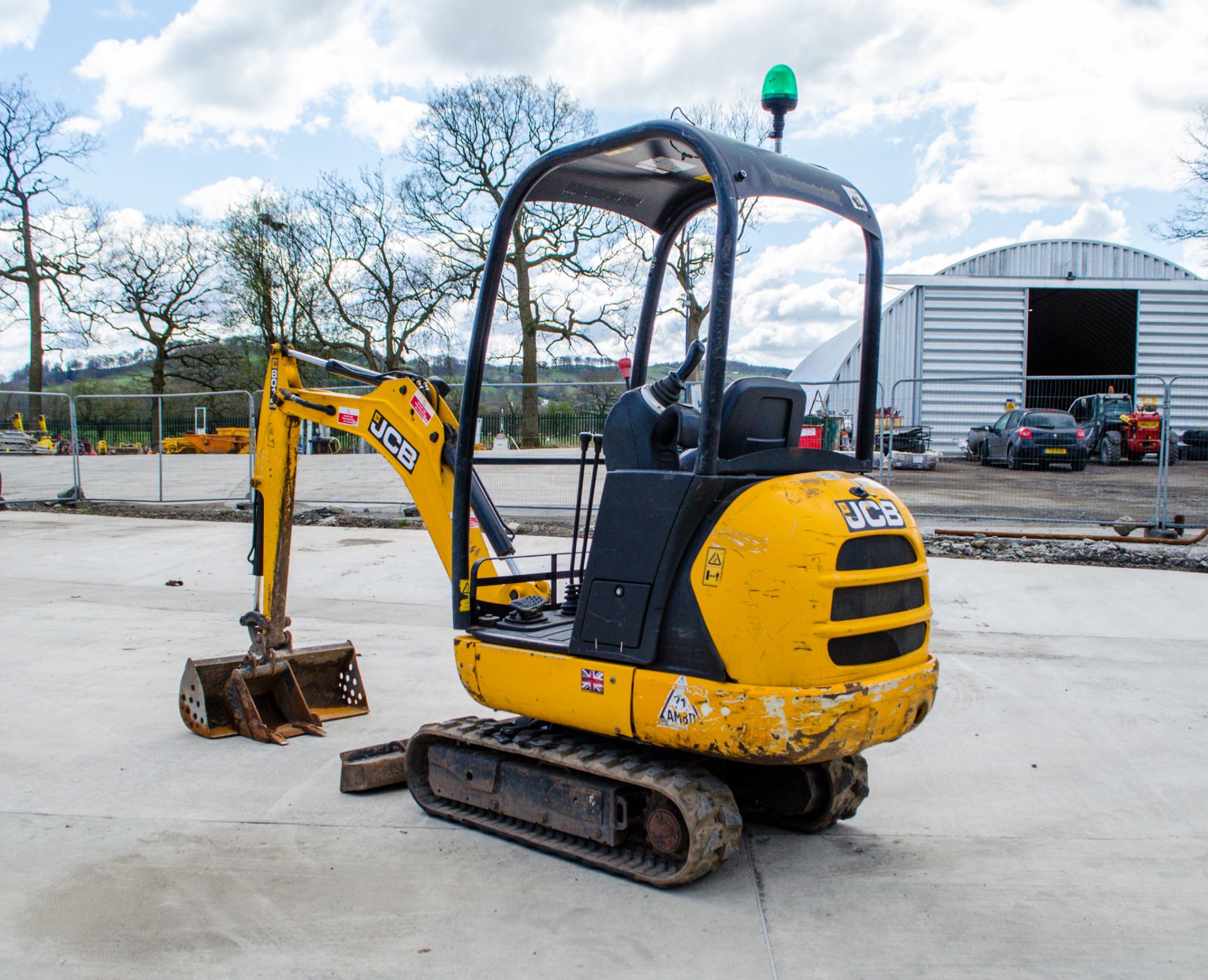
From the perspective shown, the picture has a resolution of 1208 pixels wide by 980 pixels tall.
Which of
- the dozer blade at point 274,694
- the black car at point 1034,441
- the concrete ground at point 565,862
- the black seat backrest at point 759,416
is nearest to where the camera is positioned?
the concrete ground at point 565,862

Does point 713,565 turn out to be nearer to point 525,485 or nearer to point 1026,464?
point 525,485

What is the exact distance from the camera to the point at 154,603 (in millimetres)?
8805

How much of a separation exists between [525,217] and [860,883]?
27.4m

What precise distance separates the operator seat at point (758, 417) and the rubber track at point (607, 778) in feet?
3.74

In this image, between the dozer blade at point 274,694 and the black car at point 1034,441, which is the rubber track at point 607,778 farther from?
the black car at point 1034,441

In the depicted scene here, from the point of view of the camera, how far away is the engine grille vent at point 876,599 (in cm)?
331

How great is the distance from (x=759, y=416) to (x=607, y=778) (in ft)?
4.85

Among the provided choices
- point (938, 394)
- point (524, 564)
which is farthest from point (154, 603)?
point (938, 394)

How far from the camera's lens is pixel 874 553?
3.43 m

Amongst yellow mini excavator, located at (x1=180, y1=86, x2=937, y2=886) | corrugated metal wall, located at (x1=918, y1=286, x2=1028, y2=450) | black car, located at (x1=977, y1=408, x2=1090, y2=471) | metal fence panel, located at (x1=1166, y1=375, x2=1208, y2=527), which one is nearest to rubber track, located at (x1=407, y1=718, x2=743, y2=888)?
yellow mini excavator, located at (x1=180, y1=86, x2=937, y2=886)

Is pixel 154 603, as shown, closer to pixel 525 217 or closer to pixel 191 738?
pixel 191 738

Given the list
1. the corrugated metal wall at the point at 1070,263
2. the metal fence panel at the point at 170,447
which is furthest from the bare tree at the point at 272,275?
the corrugated metal wall at the point at 1070,263

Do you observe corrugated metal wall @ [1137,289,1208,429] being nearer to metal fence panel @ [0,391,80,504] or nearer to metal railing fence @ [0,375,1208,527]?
metal railing fence @ [0,375,1208,527]

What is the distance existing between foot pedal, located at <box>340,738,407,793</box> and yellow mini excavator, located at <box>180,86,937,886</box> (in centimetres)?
22
